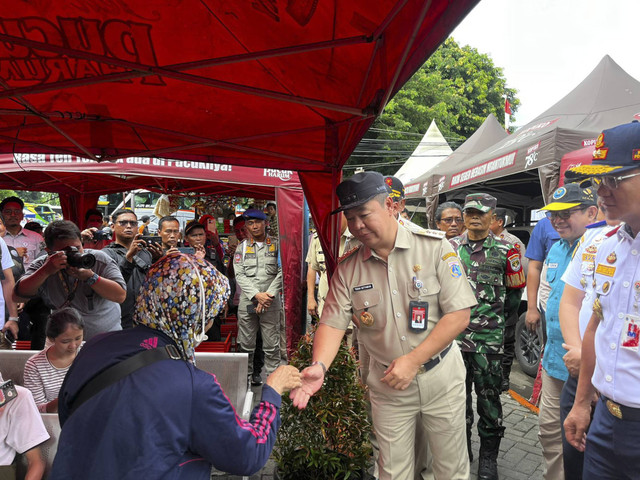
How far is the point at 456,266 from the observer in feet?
8.18

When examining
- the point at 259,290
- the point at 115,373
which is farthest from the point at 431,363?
the point at 259,290

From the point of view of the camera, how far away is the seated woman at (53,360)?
300cm

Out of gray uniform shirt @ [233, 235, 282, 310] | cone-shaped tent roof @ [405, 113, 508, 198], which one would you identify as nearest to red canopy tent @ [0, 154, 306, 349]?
gray uniform shirt @ [233, 235, 282, 310]

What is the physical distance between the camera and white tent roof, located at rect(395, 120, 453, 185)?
16344mm

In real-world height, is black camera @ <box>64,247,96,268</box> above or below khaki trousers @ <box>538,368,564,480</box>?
above

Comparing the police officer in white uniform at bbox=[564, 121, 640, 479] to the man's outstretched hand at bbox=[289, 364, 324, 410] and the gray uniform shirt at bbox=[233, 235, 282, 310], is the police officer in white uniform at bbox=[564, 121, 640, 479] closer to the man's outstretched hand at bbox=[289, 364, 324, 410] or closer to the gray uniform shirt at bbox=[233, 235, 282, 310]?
the man's outstretched hand at bbox=[289, 364, 324, 410]

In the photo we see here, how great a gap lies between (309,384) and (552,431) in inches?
77.3

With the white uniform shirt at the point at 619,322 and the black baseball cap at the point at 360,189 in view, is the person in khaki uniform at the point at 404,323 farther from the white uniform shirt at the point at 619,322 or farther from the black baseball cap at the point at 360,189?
the white uniform shirt at the point at 619,322

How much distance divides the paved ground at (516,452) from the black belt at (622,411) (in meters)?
2.10

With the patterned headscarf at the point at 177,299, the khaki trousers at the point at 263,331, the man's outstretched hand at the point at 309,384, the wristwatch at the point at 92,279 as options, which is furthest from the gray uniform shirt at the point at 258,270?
the patterned headscarf at the point at 177,299

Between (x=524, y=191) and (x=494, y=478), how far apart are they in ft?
31.1

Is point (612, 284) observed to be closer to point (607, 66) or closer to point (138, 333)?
point (138, 333)

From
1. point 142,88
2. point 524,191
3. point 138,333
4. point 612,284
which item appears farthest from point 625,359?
point 524,191

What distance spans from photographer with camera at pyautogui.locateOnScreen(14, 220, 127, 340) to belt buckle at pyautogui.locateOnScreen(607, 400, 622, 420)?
3.04m
